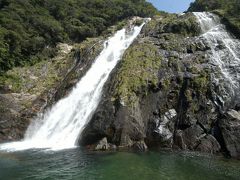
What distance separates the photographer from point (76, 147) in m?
27.4

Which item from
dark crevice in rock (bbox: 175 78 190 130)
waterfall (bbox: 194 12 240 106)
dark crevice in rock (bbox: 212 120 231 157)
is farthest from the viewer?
waterfall (bbox: 194 12 240 106)

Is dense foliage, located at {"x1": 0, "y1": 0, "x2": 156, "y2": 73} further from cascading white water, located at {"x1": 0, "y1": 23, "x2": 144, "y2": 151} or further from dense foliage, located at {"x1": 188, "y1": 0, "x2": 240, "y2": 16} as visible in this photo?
cascading white water, located at {"x1": 0, "y1": 23, "x2": 144, "y2": 151}

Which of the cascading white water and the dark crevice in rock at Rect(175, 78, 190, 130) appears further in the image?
the cascading white water

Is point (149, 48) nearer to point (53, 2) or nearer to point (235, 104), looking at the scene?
point (235, 104)

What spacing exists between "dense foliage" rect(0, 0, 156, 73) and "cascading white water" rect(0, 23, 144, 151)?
14406 millimetres

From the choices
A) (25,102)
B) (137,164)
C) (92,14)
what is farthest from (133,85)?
(92,14)

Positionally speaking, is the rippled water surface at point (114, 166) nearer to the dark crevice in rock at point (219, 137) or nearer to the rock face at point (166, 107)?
the dark crevice in rock at point (219, 137)

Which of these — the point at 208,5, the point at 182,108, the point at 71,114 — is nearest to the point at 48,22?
the point at 71,114

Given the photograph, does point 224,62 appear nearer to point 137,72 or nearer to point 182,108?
point 182,108

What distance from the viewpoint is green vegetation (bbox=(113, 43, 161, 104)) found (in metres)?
29.6

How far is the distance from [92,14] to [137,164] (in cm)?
4857

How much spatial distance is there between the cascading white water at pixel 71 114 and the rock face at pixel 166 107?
7.23 feet

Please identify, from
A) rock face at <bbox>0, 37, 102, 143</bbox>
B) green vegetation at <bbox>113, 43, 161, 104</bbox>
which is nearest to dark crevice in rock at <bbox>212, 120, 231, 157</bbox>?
green vegetation at <bbox>113, 43, 161, 104</bbox>

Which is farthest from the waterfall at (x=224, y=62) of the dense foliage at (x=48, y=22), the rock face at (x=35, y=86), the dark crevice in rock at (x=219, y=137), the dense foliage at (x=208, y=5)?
the dense foliage at (x=48, y=22)
